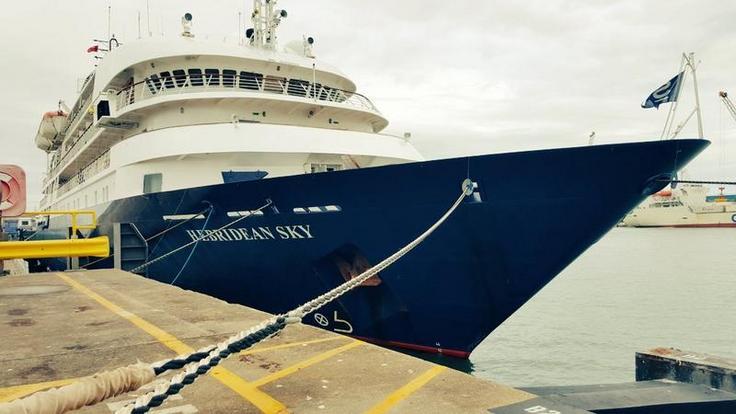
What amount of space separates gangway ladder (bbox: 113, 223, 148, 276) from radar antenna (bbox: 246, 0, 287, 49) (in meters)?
6.46

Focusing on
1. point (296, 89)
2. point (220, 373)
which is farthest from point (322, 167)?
point (220, 373)

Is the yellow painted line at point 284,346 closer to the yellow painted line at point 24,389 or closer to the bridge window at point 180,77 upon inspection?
the yellow painted line at point 24,389

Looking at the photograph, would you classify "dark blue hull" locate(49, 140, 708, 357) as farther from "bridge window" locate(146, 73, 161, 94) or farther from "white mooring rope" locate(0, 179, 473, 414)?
"white mooring rope" locate(0, 179, 473, 414)

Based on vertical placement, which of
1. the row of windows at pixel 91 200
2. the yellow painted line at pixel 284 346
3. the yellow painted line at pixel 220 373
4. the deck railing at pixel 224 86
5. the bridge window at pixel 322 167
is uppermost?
the deck railing at pixel 224 86

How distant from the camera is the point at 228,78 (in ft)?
46.2

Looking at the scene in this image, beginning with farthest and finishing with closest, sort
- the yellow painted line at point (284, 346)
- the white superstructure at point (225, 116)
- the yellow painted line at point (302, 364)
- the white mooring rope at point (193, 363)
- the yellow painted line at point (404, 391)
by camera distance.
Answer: the white superstructure at point (225, 116), the yellow painted line at point (284, 346), the yellow painted line at point (302, 364), the yellow painted line at point (404, 391), the white mooring rope at point (193, 363)

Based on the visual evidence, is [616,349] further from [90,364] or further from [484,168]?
[90,364]

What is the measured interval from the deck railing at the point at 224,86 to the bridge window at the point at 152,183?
2254mm

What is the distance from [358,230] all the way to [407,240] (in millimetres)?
859

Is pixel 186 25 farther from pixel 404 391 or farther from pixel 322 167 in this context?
pixel 404 391

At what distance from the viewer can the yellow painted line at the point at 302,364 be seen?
376 centimetres

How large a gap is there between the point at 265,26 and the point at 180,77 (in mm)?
3422

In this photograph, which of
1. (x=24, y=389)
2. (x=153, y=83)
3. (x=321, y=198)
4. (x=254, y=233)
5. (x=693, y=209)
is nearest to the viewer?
(x=24, y=389)

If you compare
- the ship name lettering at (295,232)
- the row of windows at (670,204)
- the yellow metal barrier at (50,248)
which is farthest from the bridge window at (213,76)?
the row of windows at (670,204)
